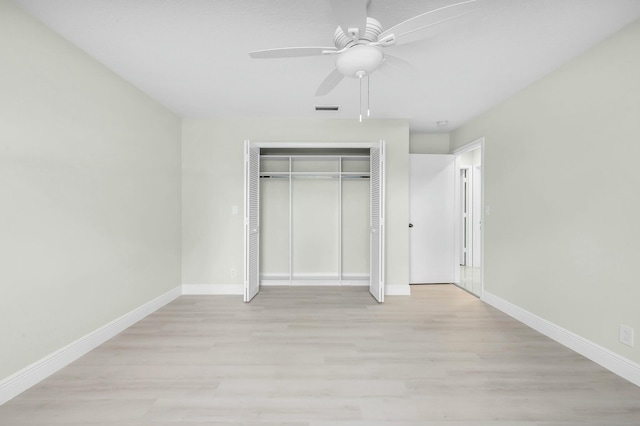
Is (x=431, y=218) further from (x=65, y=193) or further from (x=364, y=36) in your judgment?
(x=65, y=193)

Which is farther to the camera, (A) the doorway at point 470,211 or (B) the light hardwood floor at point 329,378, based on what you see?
(A) the doorway at point 470,211

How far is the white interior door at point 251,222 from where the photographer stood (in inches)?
152

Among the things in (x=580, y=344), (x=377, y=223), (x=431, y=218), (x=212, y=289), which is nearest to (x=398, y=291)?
(x=377, y=223)

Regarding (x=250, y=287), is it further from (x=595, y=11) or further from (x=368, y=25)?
(x=595, y=11)

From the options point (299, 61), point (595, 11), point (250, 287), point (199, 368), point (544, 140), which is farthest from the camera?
point (250, 287)

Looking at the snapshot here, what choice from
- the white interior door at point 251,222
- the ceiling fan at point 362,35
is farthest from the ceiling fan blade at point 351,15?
the white interior door at point 251,222

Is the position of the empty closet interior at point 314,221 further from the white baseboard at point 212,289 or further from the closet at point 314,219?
the white baseboard at point 212,289

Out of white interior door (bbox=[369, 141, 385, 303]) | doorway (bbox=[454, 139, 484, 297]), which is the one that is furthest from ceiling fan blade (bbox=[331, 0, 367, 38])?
doorway (bbox=[454, 139, 484, 297])

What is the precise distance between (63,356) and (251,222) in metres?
2.29

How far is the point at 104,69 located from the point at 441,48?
3116mm

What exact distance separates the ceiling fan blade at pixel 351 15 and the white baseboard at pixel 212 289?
12.0ft

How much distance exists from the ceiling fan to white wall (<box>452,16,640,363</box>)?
1.72m

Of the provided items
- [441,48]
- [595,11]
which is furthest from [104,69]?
[595,11]

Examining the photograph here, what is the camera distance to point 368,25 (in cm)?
182
